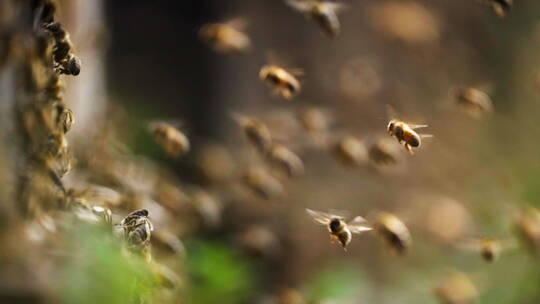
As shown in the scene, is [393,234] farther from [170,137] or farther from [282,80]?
[170,137]

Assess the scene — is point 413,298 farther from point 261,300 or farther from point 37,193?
point 37,193

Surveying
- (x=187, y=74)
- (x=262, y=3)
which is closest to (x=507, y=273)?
(x=262, y=3)

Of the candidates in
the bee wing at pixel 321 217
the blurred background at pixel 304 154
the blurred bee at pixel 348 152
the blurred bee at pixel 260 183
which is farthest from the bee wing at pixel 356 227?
the blurred bee at pixel 260 183

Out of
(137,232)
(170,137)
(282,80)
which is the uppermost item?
(170,137)

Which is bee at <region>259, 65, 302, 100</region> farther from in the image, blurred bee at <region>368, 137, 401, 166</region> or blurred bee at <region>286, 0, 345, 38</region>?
blurred bee at <region>368, 137, 401, 166</region>

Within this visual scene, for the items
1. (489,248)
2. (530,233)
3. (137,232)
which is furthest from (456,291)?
(137,232)

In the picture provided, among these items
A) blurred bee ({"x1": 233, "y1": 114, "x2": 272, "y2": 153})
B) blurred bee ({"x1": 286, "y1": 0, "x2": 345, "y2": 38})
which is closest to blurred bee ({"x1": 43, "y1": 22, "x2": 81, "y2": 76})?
blurred bee ({"x1": 286, "y1": 0, "x2": 345, "y2": 38})
